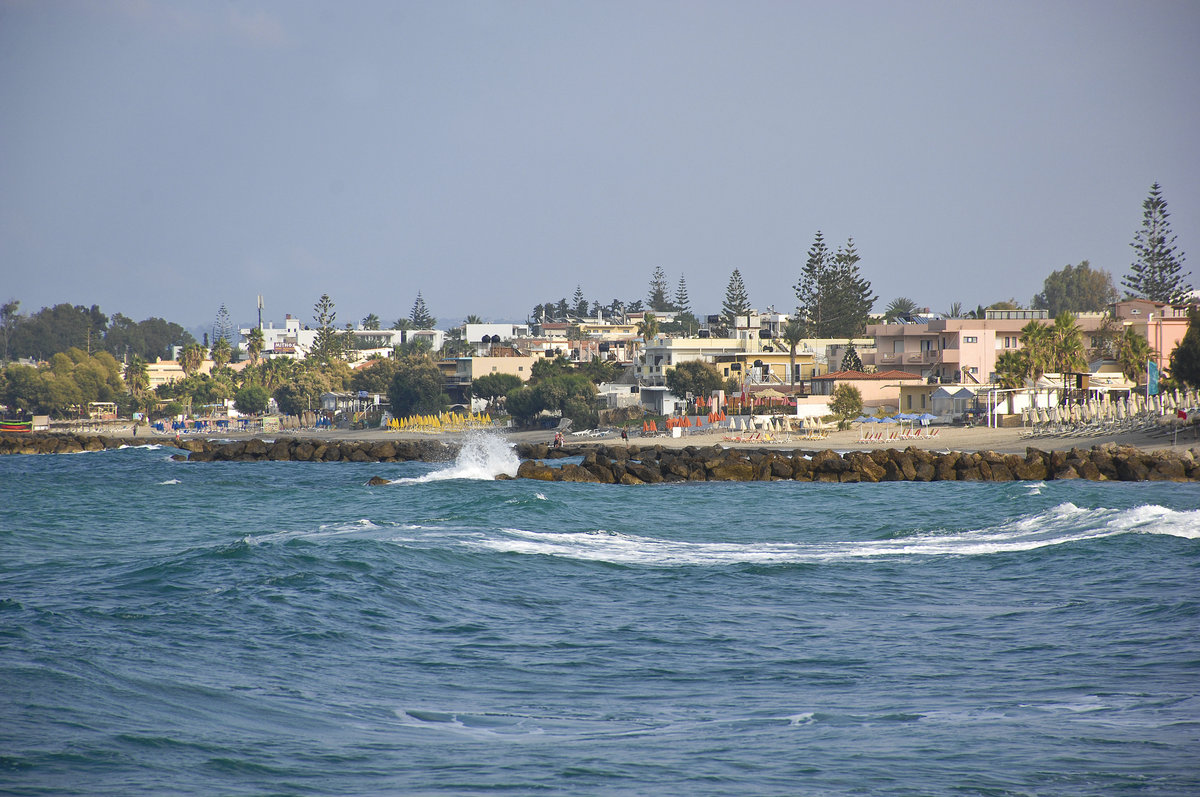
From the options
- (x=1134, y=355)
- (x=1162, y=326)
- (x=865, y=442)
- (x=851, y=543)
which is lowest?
(x=851, y=543)

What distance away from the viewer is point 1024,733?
9.58 meters

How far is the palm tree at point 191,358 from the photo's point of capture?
4764 inches

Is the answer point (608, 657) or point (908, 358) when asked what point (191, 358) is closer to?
point (908, 358)

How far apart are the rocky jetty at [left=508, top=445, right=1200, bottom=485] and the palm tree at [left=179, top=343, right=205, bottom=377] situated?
296ft

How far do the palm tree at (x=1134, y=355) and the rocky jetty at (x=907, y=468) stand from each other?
81.8 feet

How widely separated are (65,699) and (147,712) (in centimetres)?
97

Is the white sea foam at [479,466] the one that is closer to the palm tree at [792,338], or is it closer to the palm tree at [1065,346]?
the palm tree at [1065,346]

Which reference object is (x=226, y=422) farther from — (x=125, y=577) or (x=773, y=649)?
(x=773, y=649)

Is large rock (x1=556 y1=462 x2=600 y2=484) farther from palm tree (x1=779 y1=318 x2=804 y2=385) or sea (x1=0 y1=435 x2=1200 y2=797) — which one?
palm tree (x1=779 y1=318 x2=804 y2=385)

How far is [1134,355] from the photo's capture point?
6000 centimetres

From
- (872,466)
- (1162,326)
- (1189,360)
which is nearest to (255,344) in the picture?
(1162,326)

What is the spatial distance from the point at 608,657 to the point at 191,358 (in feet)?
388

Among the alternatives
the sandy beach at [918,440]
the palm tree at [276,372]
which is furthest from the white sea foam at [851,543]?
the palm tree at [276,372]

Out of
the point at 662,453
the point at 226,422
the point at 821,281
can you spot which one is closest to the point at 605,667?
the point at 662,453
